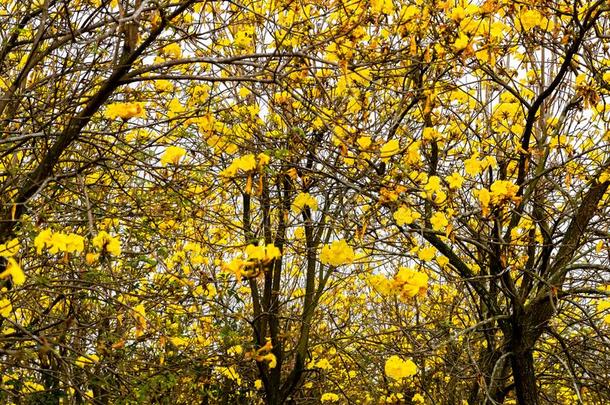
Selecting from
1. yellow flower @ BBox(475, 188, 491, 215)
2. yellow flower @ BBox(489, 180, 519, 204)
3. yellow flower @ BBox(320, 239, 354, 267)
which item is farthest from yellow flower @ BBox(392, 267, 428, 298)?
yellow flower @ BBox(489, 180, 519, 204)

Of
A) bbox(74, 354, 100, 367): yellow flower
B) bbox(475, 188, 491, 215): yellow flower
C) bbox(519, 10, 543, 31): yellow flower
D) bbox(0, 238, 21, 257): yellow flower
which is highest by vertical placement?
bbox(519, 10, 543, 31): yellow flower

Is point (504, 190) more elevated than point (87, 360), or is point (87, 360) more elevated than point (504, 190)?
point (504, 190)

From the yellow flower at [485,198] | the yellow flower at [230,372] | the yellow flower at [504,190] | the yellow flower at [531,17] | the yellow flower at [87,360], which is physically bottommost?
the yellow flower at [87,360]

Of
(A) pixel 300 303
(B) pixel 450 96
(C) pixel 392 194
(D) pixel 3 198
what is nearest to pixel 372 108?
(B) pixel 450 96

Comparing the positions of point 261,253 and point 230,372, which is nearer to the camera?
point 261,253

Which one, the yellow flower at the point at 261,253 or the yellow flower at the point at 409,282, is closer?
the yellow flower at the point at 261,253

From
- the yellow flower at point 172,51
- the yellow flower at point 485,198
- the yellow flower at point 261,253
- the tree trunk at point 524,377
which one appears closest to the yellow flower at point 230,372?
the tree trunk at point 524,377

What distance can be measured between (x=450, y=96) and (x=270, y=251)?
3048 millimetres

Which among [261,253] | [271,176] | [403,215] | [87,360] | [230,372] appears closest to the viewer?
[261,253]

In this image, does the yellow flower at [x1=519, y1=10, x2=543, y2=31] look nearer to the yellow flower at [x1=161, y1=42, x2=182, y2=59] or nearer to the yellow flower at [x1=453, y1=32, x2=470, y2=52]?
the yellow flower at [x1=453, y1=32, x2=470, y2=52]

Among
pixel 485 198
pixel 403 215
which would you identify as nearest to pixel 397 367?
pixel 403 215

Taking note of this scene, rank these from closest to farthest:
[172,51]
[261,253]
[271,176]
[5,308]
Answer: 1. [261,253]
2. [5,308]
3. [172,51]
4. [271,176]

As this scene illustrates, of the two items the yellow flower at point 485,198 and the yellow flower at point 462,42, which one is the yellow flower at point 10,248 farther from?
the yellow flower at point 462,42

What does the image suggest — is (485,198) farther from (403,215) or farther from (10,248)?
(10,248)
